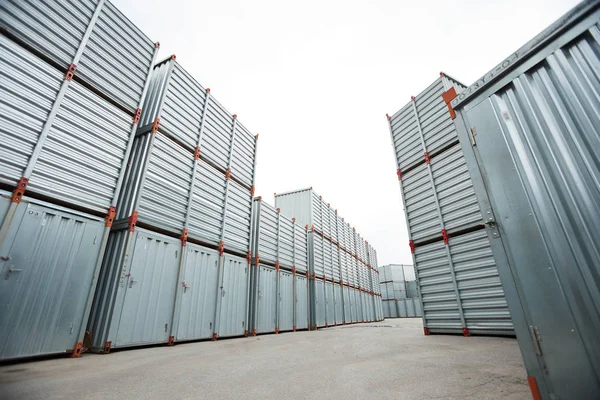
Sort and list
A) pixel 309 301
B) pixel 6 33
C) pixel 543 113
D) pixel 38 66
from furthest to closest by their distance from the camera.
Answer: pixel 309 301 → pixel 38 66 → pixel 6 33 → pixel 543 113

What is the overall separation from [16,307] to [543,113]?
7.15 metres

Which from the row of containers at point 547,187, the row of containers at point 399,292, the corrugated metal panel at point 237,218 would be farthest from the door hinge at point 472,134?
the row of containers at point 399,292

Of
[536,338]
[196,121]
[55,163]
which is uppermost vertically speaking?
[196,121]

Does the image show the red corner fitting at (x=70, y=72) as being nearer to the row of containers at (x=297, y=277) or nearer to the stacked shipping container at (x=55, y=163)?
the stacked shipping container at (x=55, y=163)

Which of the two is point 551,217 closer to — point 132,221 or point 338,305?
point 132,221

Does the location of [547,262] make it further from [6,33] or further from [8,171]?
[6,33]

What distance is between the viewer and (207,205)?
322 inches

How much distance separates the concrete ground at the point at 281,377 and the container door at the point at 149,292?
1183 millimetres

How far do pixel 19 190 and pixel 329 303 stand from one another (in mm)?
14279

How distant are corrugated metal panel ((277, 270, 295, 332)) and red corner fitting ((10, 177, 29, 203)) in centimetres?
900

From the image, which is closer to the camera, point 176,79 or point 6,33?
point 6,33

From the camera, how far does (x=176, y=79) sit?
7.92 m

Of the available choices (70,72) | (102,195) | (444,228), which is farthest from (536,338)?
(70,72)

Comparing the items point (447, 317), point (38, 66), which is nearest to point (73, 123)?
point (38, 66)
